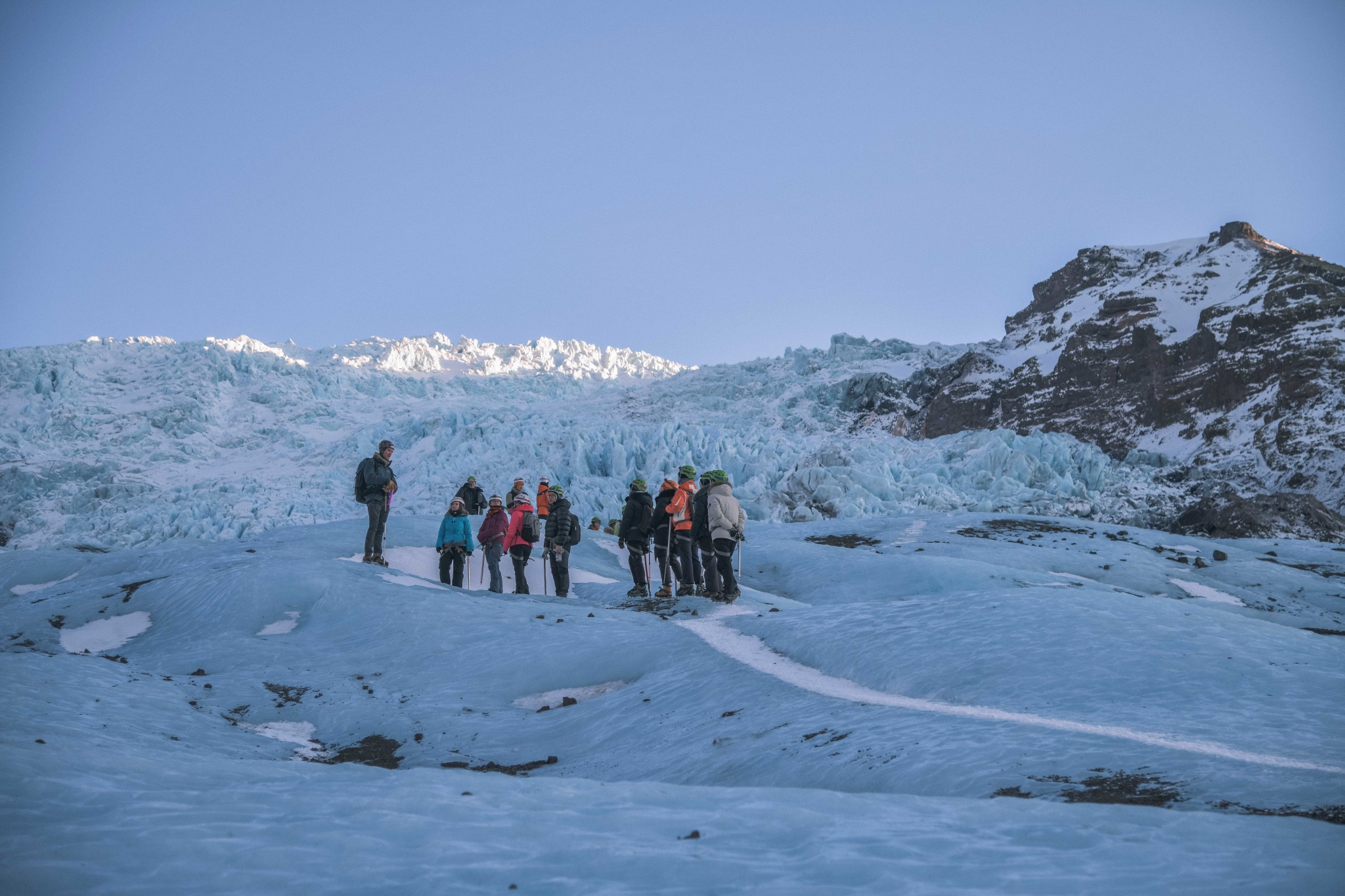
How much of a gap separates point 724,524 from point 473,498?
804 cm

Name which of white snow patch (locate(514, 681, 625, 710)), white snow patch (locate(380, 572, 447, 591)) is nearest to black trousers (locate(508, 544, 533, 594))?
white snow patch (locate(380, 572, 447, 591))

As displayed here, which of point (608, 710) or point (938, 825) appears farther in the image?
point (608, 710)

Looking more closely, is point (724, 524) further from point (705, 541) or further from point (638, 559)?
point (638, 559)

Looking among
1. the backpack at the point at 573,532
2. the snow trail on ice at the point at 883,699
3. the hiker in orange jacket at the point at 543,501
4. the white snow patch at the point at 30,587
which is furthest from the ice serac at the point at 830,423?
the snow trail on ice at the point at 883,699

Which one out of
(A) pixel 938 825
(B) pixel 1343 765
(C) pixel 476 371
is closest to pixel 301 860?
(A) pixel 938 825

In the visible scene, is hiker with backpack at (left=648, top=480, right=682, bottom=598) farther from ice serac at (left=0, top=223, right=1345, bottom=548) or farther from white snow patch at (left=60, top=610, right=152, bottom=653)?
ice serac at (left=0, top=223, right=1345, bottom=548)

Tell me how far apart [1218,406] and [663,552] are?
1681 inches

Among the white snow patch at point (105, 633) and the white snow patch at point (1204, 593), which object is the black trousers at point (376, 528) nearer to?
the white snow patch at point (105, 633)

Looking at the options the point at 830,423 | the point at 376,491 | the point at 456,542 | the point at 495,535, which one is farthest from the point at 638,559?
the point at 830,423

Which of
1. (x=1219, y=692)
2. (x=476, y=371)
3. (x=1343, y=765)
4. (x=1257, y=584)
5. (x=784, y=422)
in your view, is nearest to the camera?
(x=1343, y=765)

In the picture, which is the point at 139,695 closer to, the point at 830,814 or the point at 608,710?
the point at 608,710

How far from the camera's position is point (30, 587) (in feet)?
45.2

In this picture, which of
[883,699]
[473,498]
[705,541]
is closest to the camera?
[883,699]

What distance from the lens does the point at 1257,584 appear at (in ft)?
51.6
